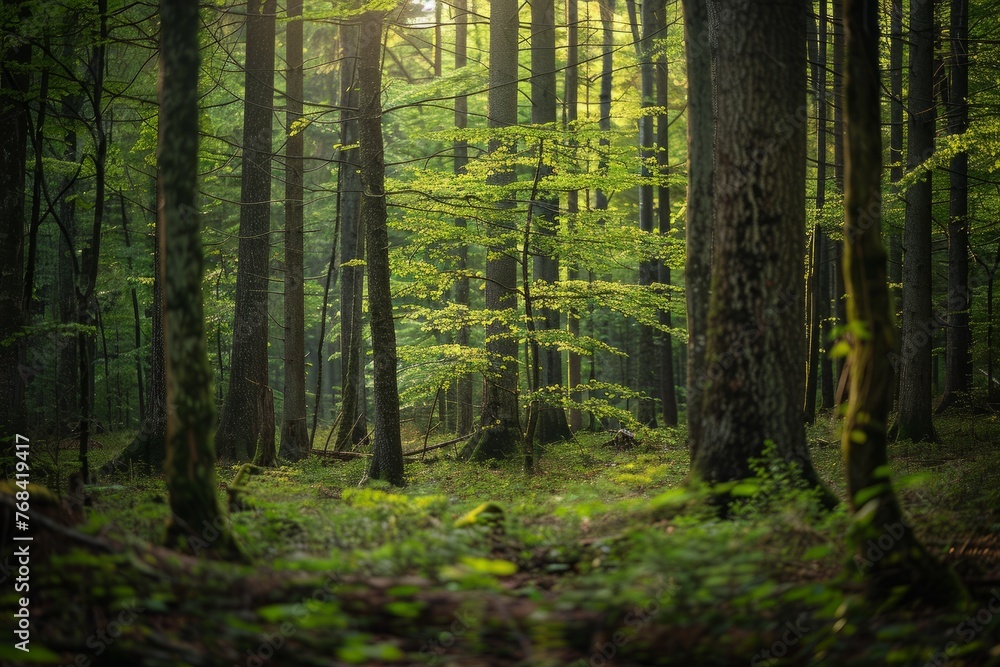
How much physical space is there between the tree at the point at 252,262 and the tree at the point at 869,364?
10430mm

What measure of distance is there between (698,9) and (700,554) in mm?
5858

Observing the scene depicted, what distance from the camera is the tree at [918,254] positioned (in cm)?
1255

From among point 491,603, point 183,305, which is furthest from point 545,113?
point 491,603

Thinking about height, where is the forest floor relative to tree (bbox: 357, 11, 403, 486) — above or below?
below

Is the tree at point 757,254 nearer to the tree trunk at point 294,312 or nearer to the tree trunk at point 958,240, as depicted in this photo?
the tree trunk at point 294,312

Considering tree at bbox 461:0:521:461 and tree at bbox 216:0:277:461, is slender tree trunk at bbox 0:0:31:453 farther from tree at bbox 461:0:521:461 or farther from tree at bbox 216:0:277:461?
tree at bbox 461:0:521:461

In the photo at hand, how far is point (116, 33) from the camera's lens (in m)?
12.6

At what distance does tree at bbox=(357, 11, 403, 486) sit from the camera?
411 inches

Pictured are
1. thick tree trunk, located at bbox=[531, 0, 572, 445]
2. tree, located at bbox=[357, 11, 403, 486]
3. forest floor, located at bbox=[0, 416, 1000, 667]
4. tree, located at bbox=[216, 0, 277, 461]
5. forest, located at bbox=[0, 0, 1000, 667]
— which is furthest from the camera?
thick tree trunk, located at bbox=[531, 0, 572, 445]

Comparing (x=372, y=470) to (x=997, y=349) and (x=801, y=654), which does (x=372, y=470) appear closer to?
(x=801, y=654)

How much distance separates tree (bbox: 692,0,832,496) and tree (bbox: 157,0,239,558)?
4.22m

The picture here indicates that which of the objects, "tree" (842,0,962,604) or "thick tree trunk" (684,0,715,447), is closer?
"tree" (842,0,962,604)

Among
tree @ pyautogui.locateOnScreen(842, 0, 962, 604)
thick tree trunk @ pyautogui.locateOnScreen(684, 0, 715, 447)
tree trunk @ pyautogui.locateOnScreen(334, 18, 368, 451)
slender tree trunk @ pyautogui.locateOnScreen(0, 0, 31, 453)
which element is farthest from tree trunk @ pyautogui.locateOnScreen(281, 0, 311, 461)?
tree @ pyautogui.locateOnScreen(842, 0, 962, 604)

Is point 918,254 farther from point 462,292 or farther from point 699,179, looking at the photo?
point 462,292
